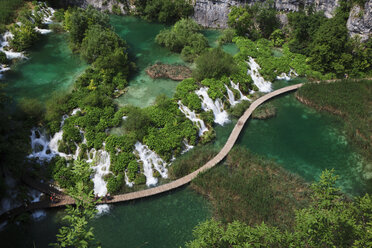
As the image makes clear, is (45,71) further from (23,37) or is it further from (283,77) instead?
(283,77)

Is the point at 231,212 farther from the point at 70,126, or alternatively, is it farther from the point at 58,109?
the point at 58,109

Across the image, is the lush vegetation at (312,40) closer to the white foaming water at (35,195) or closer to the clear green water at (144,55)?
the clear green water at (144,55)

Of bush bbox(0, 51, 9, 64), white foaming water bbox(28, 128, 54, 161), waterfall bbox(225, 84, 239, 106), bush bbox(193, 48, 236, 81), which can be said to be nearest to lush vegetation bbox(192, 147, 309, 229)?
waterfall bbox(225, 84, 239, 106)

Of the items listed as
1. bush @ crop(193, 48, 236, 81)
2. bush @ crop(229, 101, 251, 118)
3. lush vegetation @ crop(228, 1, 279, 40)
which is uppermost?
lush vegetation @ crop(228, 1, 279, 40)

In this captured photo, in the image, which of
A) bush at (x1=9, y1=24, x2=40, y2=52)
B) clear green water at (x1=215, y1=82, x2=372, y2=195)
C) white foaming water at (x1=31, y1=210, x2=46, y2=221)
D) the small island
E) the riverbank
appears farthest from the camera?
bush at (x1=9, y1=24, x2=40, y2=52)

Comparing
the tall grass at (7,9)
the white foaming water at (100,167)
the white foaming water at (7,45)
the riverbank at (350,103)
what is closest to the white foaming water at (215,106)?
the riverbank at (350,103)

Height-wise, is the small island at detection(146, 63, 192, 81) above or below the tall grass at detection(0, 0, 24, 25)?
below

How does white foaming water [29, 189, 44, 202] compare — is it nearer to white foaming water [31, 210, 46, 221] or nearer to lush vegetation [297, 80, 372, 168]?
white foaming water [31, 210, 46, 221]

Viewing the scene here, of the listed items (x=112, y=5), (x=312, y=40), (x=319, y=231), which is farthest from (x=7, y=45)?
(x=319, y=231)
